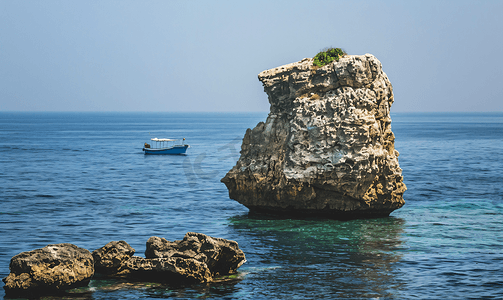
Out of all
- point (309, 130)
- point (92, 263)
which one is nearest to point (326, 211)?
point (309, 130)

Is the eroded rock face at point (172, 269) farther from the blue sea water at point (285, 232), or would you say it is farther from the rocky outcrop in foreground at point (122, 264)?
the blue sea water at point (285, 232)

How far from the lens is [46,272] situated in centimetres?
2152

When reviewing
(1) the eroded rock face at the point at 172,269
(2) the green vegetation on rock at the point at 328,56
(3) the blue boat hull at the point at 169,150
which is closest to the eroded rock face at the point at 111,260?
(1) the eroded rock face at the point at 172,269

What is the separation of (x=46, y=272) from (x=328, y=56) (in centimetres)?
2256

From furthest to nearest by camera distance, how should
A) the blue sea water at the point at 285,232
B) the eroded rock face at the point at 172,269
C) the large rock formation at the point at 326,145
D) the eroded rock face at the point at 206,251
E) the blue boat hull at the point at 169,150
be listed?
the blue boat hull at the point at 169,150 < the large rock formation at the point at 326,145 < the eroded rock face at the point at 206,251 < the eroded rock face at the point at 172,269 < the blue sea water at the point at 285,232

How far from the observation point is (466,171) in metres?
66.8

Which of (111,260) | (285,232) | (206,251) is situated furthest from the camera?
(285,232)

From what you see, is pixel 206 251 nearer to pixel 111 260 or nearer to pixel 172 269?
pixel 172 269

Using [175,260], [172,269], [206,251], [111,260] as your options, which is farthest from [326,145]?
[111,260]

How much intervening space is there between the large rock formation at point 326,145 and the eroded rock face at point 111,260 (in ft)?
44.6

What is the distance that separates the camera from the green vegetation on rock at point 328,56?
116ft

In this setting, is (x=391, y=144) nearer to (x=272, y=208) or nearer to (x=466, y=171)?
(x=272, y=208)

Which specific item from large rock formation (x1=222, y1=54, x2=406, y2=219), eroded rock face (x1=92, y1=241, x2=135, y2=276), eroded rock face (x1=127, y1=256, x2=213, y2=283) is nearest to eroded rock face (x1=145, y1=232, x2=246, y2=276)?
eroded rock face (x1=127, y1=256, x2=213, y2=283)

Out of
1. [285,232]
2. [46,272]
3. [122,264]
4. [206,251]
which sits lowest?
[285,232]
